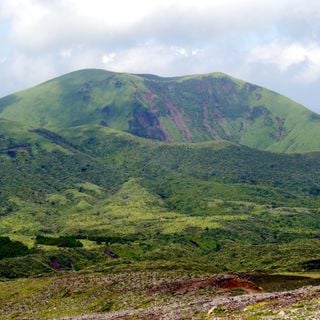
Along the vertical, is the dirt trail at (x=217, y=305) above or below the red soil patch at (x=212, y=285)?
above

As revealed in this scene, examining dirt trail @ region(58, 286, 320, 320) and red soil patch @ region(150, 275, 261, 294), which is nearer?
dirt trail @ region(58, 286, 320, 320)

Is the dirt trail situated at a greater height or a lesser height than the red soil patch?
greater

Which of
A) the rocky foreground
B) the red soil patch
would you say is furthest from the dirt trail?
the red soil patch

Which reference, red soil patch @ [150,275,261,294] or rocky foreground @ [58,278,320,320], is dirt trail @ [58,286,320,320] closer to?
rocky foreground @ [58,278,320,320]

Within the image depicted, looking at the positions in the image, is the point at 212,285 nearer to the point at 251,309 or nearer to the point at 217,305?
the point at 217,305

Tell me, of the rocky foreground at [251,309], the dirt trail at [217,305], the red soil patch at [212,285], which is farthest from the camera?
the red soil patch at [212,285]

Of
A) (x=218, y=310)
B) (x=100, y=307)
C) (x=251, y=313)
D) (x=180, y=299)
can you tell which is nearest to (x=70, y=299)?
(x=100, y=307)

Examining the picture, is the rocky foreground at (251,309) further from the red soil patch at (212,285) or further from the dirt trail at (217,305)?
the red soil patch at (212,285)

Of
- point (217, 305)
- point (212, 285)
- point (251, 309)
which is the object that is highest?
point (251, 309)

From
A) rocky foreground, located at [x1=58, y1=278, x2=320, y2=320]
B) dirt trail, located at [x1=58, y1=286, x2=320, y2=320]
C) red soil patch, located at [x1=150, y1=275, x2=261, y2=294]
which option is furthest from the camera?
red soil patch, located at [x1=150, y1=275, x2=261, y2=294]

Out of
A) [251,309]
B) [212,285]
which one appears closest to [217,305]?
[251,309]

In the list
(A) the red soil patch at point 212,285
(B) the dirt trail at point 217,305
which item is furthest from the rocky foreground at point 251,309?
(A) the red soil patch at point 212,285

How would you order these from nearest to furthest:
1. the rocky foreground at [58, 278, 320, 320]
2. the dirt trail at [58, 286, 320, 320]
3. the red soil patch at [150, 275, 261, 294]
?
the rocky foreground at [58, 278, 320, 320], the dirt trail at [58, 286, 320, 320], the red soil patch at [150, 275, 261, 294]

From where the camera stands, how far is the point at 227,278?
366ft
